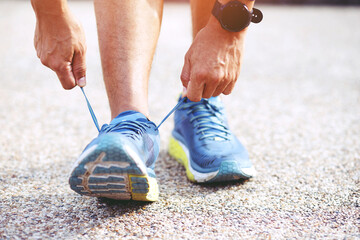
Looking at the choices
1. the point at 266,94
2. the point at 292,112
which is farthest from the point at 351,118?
the point at 266,94

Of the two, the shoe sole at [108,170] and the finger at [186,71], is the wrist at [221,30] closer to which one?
the finger at [186,71]

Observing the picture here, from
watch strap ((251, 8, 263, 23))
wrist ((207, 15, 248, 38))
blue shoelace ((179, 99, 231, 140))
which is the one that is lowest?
blue shoelace ((179, 99, 231, 140))

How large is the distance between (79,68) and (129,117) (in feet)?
0.69

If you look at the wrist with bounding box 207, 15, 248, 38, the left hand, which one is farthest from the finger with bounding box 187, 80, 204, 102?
the wrist with bounding box 207, 15, 248, 38

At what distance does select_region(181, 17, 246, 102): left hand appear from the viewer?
3.19ft

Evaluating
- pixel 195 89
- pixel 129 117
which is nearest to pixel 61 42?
pixel 129 117

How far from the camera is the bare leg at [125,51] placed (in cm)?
107

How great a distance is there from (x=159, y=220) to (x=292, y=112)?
4.22ft

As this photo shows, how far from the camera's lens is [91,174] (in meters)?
0.84

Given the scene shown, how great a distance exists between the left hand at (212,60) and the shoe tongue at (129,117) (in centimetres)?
14

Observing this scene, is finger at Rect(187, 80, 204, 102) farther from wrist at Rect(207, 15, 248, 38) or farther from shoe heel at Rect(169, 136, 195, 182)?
shoe heel at Rect(169, 136, 195, 182)

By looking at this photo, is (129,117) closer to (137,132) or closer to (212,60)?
(137,132)

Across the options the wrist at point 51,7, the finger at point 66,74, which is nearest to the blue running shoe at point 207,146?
the finger at point 66,74

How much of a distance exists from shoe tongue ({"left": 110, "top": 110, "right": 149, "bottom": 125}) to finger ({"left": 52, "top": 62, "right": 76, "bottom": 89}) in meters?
0.17
